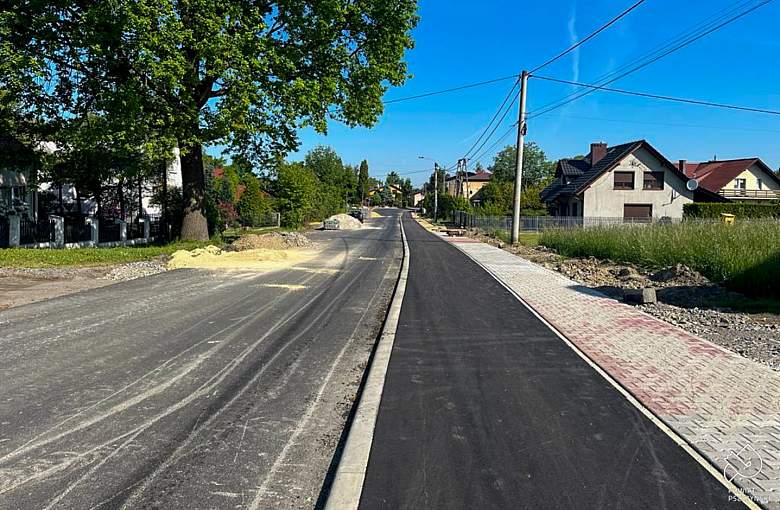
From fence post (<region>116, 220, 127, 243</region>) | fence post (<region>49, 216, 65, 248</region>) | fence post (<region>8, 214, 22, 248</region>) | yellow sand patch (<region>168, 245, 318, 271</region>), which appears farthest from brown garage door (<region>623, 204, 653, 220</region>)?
fence post (<region>8, 214, 22, 248</region>)

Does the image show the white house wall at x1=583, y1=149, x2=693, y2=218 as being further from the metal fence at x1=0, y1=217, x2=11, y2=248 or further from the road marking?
the road marking

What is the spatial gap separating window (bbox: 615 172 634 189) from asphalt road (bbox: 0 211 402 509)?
1598 inches

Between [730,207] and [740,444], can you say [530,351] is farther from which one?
[730,207]

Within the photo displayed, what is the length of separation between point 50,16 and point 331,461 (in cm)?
1875

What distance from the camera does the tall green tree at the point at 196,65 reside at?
16812 mm

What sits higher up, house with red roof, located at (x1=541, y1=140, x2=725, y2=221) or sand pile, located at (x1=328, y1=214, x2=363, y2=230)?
house with red roof, located at (x1=541, y1=140, x2=725, y2=221)

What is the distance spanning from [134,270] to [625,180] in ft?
134

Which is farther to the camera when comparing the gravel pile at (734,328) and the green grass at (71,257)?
the green grass at (71,257)

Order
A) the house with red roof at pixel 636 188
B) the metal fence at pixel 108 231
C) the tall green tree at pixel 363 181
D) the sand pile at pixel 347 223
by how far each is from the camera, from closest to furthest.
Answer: the metal fence at pixel 108 231, the house with red roof at pixel 636 188, the sand pile at pixel 347 223, the tall green tree at pixel 363 181

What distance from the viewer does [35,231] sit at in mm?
21484

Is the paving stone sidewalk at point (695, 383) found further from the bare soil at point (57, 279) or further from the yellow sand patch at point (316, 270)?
the bare soil at point (57, 279)

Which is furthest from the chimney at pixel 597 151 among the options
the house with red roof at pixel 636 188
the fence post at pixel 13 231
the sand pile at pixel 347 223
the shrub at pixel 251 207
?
the fence post at pixel 13 231

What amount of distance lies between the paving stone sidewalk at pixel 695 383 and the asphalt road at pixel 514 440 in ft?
0.87

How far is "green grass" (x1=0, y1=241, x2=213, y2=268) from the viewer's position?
1595 cm
